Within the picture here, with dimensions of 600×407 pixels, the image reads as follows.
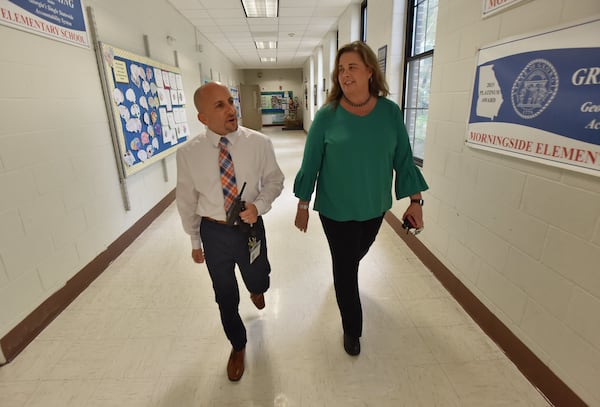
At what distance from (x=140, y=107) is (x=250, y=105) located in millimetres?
11104

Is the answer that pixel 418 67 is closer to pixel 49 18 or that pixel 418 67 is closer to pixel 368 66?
pixel 368 66

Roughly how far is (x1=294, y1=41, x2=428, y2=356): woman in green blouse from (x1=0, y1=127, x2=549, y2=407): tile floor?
409 mm

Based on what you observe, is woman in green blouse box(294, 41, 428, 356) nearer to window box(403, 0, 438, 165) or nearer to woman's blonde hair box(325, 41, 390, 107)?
woman's blonde hair box(325, 41, 390, 107)

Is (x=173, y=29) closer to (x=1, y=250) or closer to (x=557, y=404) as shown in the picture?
(x=1, y=250)

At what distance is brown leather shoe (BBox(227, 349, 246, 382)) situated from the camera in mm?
1568

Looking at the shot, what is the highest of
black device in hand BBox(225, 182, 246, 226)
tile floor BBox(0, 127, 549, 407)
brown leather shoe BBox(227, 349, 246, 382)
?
black device in hand BBox(225, 182, 246, 226)

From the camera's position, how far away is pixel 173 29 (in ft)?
15.6

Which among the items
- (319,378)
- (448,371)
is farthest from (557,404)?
(319,378)

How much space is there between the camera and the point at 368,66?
141 centimetres

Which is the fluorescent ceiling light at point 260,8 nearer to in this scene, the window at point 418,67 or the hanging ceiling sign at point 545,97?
the window at point 418,67

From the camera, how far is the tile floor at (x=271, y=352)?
150cm

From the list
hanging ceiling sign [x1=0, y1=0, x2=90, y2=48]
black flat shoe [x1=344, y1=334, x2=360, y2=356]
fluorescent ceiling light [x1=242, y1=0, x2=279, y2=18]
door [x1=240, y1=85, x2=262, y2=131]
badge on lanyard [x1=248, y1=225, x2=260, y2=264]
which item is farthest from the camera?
door [x1=240, y1=85, x2=262, y2=131]

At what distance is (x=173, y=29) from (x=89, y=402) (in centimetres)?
490

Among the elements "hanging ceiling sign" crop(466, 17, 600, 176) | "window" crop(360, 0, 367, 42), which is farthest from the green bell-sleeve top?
"window" crop(360, 0, 367, 42)
